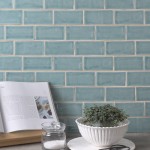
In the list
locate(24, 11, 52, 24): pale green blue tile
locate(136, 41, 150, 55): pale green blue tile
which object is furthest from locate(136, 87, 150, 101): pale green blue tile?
locate(24, 11, 52, 24): pale green blue tile

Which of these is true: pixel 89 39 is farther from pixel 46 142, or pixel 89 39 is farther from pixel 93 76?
pixel 46 142

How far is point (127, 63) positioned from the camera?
4.45 feet

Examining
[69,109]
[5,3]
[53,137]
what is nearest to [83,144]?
[53,137]

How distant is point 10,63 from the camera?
1.35 m

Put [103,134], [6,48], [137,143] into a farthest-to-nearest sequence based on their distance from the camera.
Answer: [6,48]
[137,143]
[103,134]

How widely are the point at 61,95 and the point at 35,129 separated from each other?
0.20 meters

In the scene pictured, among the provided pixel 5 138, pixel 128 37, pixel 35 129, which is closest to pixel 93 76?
pixel 128 37

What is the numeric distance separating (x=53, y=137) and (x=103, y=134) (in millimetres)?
198

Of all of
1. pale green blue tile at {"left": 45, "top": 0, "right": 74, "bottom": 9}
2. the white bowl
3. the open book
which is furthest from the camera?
pale green blue tile at {"left": 45, "top": 0, "right": 74, "bottom": 9}

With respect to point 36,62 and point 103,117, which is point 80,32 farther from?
point 103,117

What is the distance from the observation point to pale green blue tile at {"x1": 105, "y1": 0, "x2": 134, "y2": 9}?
4.39ft

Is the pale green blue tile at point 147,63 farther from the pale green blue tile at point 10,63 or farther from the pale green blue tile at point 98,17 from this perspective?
the pale green blue tile at point 10,63

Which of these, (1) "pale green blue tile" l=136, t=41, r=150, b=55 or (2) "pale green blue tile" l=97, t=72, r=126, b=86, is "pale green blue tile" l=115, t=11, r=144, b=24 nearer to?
(1) "pale green blue tile" l=136, t=41, r=150, b=55

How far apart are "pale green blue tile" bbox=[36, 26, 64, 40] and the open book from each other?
0.20 m
